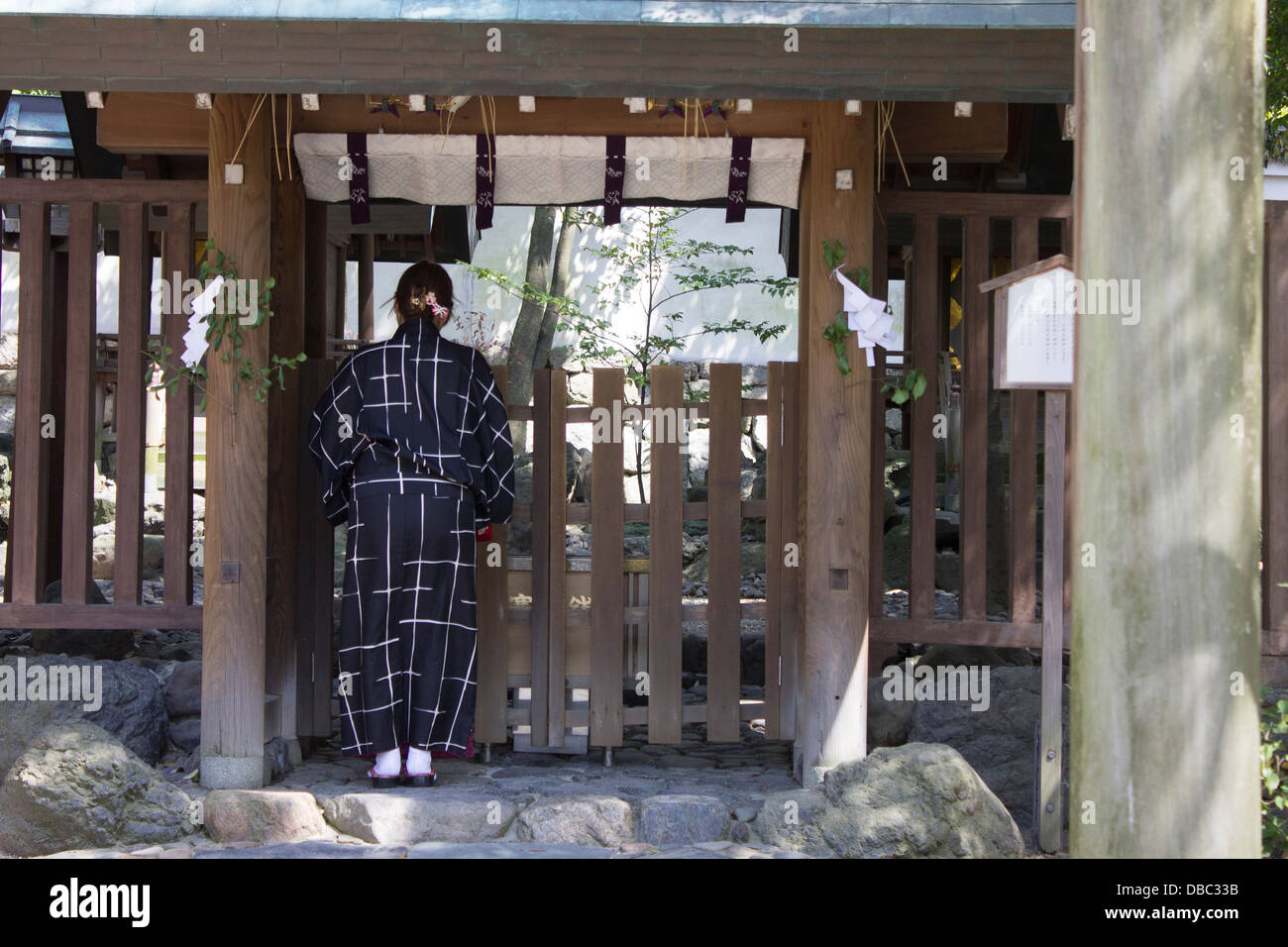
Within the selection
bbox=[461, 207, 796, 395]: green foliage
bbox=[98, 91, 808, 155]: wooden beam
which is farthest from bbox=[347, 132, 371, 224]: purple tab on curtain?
bbox=[461, 207, 796, 395]: green foliage

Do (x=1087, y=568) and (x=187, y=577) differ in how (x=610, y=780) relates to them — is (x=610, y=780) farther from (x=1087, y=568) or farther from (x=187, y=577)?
(x=1087, y=568)

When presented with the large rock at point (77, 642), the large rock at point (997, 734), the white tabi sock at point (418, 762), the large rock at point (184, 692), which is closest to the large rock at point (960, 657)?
the large rock at point (997, 734)

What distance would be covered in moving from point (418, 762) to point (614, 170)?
283 cm

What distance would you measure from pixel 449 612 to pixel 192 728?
5.22ft

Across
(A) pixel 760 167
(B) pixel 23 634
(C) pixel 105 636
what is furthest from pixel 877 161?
(B) pixel 23 634

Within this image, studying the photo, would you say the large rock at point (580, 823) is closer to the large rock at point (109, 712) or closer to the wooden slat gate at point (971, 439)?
the wooden slat gate at point (971, 439)

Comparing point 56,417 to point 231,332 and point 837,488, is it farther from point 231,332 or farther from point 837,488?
point 837,488

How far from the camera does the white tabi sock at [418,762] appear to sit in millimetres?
5371

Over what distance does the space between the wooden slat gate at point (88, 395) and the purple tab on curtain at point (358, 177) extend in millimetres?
716

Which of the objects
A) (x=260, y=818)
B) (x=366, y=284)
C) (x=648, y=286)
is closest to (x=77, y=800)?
(x=260, y=818)

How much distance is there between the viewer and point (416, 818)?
4.88 meters

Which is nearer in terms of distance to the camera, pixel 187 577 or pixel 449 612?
pixel 449 612

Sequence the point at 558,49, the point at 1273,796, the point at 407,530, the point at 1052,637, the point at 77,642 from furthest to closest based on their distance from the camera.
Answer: the point at 77,642
the point at 407,530
the point at 1052,637
the point at 558,49
the point at 1273,796
